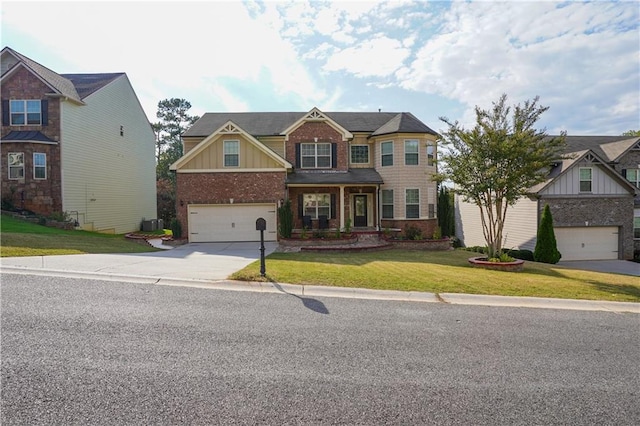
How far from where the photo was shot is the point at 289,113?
24109 mm

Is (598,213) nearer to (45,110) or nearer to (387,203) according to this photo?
(387,203)

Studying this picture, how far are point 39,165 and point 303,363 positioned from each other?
22546 millimetres

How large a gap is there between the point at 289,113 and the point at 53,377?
22.4m

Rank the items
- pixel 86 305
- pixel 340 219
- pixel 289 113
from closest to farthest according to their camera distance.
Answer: pixel 86 305 → pixel 340 219 → pixel 289 113

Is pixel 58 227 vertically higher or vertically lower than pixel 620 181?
lower

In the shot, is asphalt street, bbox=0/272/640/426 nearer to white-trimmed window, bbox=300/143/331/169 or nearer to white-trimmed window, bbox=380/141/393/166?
white-trimmed window, bbox=380/141/393/166

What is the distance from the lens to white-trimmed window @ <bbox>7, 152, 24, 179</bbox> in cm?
1912

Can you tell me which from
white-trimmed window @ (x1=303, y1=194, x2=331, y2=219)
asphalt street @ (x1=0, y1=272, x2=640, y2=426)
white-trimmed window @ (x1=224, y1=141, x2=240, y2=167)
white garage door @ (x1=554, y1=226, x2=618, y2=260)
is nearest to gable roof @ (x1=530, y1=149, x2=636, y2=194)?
white garage door @ (x1=554, y1=226, x2=618, y2=260)

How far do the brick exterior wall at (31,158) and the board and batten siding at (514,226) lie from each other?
22.9m

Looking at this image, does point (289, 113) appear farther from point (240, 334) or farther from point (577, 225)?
point (240, 334)

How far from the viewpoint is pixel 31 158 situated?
750 inches

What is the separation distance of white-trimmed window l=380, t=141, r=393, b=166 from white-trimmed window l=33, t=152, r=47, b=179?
64.8 feet

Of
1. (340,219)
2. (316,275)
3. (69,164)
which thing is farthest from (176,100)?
(316,275)

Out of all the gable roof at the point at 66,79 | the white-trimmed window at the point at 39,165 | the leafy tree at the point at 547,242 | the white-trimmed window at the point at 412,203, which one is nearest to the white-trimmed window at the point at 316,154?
the white-trimmed window at the point at 412,203
